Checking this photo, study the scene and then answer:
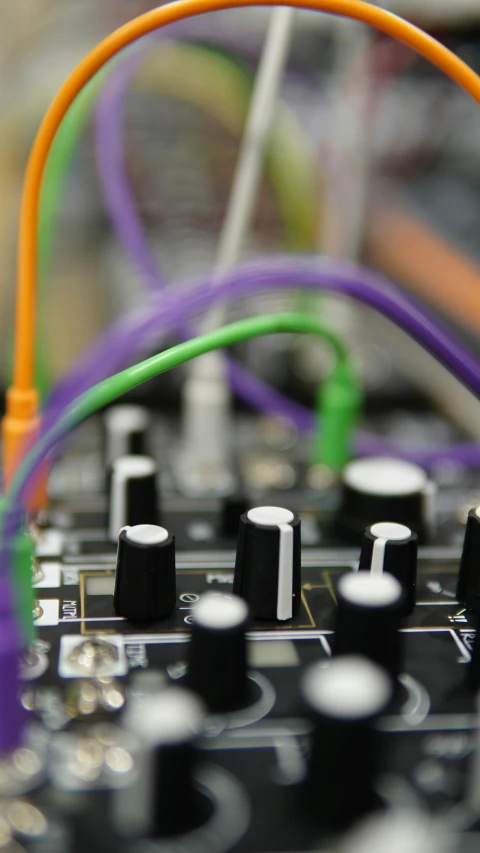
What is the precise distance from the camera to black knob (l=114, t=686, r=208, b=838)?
424mm

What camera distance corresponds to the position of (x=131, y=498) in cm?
73

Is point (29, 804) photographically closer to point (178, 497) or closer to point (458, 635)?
point (458, 635)

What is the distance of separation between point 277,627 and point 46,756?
186 mm

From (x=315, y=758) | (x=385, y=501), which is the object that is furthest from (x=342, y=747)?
(x=385, y=501)

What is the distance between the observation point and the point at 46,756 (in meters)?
0.48

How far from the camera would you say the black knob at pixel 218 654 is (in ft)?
1.66

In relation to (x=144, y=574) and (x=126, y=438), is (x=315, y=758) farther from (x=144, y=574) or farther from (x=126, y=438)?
(x=126, y=438)

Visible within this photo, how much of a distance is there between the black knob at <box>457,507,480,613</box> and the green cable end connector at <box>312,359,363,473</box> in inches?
10.2

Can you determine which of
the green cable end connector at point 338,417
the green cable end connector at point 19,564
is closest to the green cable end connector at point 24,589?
the green cable end connector at point 19,564

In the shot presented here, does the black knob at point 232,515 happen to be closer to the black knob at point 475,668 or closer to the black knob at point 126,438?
the black knob at point 126,438

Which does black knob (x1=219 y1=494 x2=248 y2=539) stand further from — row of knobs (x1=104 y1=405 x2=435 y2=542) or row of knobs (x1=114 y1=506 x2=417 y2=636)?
row of knobs (x1=114 y1=506 x2=417 y2=636)

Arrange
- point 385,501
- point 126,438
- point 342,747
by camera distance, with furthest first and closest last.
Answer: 1. point 126,438
2. point 385,501
3. point 342,747

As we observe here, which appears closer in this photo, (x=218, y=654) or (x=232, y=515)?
(x=218, y=654)

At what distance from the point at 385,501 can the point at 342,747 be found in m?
0.35
